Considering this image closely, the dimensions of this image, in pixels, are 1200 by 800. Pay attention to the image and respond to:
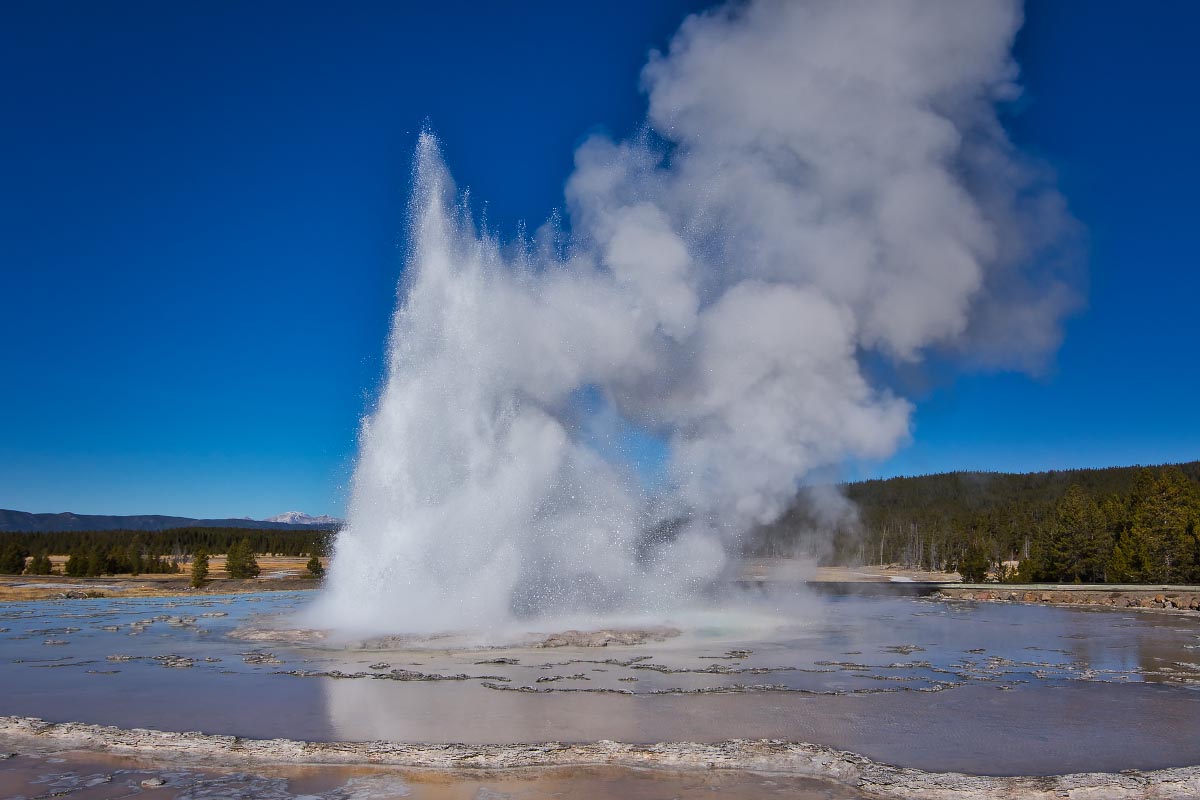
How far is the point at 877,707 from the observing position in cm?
1354

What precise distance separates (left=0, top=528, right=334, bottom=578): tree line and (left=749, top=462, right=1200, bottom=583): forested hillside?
43.1m

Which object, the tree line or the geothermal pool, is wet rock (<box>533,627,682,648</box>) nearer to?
the geothermal pool

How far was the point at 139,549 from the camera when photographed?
89750 millimetres

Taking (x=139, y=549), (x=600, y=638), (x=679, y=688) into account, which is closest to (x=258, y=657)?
(x=600, y=638)

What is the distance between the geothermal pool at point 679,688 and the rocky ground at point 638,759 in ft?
1.83

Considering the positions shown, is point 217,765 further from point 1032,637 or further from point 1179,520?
point 1179,520

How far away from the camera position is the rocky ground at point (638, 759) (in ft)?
29.6

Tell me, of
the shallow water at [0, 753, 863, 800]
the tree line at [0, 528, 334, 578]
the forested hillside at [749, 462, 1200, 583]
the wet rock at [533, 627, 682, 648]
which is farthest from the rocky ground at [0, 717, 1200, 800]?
the tree line at [0, 528, 334, 578]

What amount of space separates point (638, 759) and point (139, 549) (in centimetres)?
9366

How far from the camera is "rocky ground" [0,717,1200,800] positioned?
9.03 meters

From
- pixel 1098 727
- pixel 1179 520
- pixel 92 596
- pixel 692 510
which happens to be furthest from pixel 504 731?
pixel 1179 520

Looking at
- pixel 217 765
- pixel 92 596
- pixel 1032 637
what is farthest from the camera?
pixel 92 596

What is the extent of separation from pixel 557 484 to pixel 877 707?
46.9 ft

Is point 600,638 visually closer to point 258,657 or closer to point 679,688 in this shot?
point 679,688
